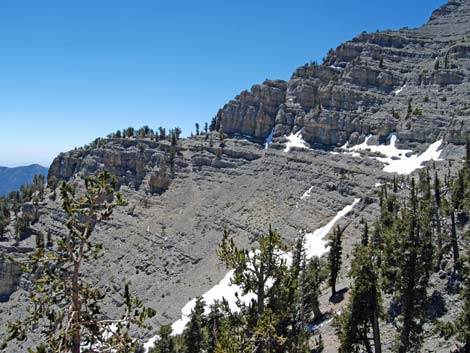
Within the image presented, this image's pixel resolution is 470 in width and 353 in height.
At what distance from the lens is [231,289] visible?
63094 mm

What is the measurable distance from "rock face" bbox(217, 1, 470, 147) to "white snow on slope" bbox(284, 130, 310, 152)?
5.07 ft

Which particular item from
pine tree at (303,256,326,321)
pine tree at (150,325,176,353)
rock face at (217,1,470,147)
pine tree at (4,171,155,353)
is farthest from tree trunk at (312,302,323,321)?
rock face at (217,1,470,147)

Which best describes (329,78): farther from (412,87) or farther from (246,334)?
(246,334)

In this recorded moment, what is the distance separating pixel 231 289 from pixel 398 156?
49.1 metres

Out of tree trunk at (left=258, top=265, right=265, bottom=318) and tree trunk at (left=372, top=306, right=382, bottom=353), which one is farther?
tree trunk at (left=372, top=306, right=382, bottom=353)

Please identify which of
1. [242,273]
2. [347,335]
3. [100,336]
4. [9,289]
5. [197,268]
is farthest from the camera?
[9,289]

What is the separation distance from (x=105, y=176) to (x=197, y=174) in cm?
9136

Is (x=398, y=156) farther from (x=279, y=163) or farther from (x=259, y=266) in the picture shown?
(x=259, y=266)

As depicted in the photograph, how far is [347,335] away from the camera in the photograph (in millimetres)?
24234

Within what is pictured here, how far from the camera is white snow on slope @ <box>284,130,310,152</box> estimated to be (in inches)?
4123

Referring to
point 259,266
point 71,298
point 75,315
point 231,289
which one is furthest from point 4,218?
point 75,315

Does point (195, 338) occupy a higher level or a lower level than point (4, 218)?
lower

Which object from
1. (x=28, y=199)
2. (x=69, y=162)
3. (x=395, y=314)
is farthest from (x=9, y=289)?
(x=395, y=314)

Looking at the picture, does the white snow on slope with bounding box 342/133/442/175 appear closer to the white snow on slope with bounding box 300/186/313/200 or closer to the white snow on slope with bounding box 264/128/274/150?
the white snow on slope with bounding box 300/186/313/200
